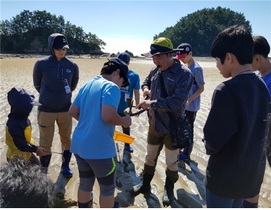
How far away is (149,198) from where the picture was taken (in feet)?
12.6

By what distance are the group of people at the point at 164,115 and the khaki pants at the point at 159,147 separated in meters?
0.01

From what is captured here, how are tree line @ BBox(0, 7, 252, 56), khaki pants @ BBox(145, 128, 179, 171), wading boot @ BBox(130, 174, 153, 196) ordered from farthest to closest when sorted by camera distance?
tree line @ BBox(0, 7, 252, 56)
wading boot @ BBox(130, 174, 153, 196)
khaki pants @ BBox(145, 128, 179, 171)

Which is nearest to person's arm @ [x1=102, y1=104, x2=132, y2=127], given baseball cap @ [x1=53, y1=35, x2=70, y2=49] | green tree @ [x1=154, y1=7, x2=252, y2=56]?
baseball cap @ [x1=53, y1=35, x2=70, y2=49]

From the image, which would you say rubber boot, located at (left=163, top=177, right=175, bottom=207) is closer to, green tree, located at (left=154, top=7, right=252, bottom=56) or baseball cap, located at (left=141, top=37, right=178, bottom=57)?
baseball cap, located at (left=141, top=37, right=178, bottom=57)

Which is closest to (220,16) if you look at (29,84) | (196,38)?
(196,38)

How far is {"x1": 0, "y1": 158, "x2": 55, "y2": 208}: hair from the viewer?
1467mm

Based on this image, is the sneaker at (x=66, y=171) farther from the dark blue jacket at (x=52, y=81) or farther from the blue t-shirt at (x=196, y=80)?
the blue t-shirt at (x=196, y=80)

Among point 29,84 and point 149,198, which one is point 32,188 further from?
point 29,84

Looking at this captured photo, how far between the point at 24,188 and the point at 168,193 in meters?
2.64

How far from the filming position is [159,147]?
385 cm

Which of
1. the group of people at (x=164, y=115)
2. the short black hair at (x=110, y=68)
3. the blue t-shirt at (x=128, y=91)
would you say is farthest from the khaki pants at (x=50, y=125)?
the short black hair at (x=110, y=68)

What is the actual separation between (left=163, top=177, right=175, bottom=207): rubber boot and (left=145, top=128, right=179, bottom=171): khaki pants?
218 mm

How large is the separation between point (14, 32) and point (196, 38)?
49337mm

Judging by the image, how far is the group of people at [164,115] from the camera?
195 centimetres
